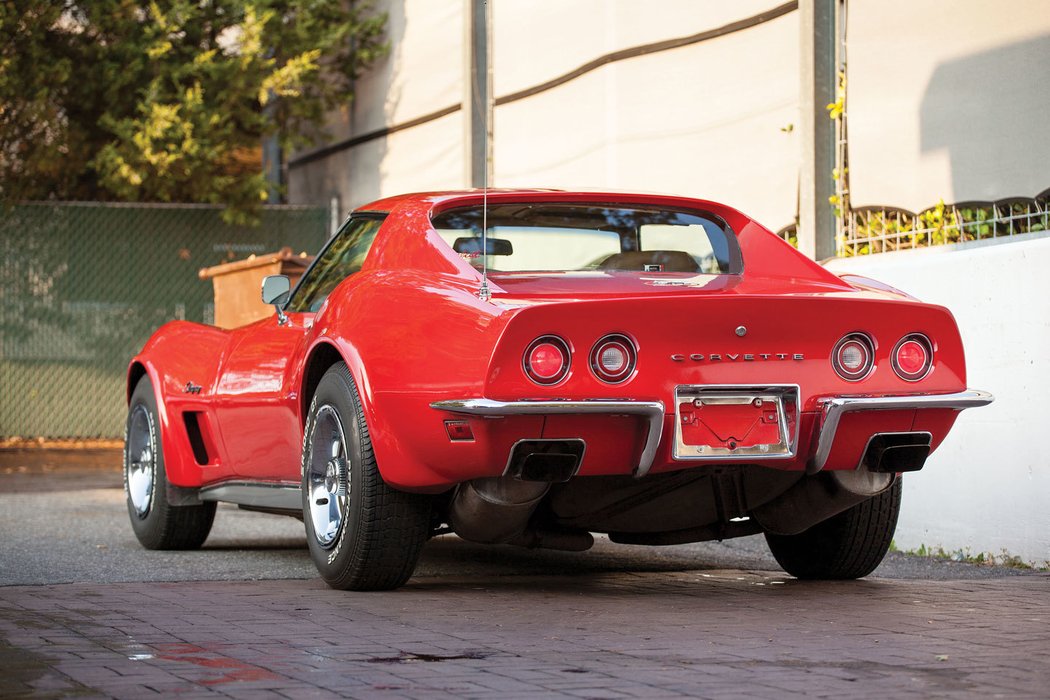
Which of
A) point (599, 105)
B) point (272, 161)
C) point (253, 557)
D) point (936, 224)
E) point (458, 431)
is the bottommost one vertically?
point (253, 557)

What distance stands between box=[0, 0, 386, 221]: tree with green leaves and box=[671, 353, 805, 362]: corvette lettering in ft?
36.6

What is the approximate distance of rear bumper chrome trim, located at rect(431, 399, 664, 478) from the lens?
16.8 feet

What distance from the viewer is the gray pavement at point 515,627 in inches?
165

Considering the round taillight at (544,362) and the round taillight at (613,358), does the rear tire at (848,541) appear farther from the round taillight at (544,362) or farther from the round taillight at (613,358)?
the round taillight at (544,362)

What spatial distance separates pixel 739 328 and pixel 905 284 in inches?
120

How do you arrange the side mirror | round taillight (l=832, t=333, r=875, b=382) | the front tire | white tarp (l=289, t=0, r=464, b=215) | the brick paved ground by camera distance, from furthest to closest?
white tarp (l=289, t=0, r=464, b=215)
the side mirror
the front tire
round taillight (l=832, t=333, r=875, b=382)
the brick paved ground

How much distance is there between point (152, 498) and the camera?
7.94 m

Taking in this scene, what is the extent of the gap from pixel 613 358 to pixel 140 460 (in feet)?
12.2

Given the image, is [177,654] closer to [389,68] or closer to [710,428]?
[710,428]

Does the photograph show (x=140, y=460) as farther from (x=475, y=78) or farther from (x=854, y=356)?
(x=475, y=78)

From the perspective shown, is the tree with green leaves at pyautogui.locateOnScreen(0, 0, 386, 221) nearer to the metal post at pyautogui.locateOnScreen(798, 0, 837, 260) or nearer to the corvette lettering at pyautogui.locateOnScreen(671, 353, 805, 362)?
the metal post at pyautogui.locateOnScreen(798, 0, 837, 260)

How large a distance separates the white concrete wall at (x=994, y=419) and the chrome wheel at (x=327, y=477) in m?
3.12

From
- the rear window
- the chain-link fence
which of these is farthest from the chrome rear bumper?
the chain-link fence

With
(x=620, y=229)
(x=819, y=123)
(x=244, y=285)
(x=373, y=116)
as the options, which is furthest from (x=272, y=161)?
(x=620, y=229)
